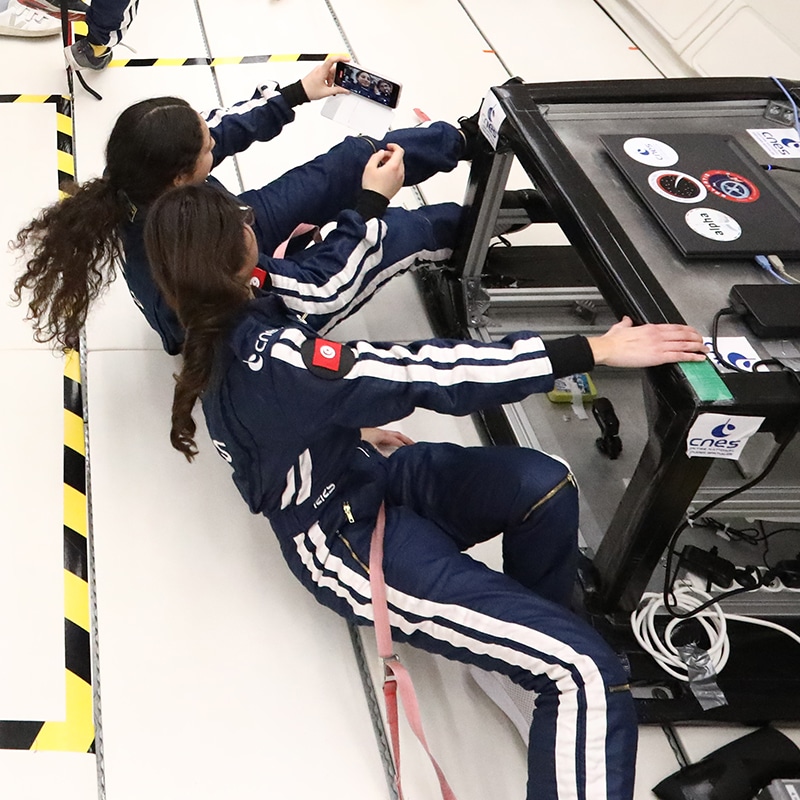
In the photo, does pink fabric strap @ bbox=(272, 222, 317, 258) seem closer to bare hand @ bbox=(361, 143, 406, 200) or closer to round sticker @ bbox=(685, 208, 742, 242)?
bare hand @ bbox=(361, 143, 406, 200)

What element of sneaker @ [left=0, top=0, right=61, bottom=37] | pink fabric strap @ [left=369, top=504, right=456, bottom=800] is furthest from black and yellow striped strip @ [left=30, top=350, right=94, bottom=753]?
sneaker @ [left=0, top=0, right=61, bottom=37]

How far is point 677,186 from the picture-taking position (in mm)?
1945

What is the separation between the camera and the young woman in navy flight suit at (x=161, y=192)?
1.97 m

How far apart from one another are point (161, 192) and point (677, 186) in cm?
110

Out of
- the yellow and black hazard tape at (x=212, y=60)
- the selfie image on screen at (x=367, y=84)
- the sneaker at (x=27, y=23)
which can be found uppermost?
the selfie image on screen at (x=367, y=84)

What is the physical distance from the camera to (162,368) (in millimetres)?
2506

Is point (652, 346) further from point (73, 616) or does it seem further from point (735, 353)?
point (73, 616)

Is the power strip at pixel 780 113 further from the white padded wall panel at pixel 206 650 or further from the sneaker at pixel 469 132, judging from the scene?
the white padded wall panel at pixel 206 650

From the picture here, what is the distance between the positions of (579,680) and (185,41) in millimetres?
3388

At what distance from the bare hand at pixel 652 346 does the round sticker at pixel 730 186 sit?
50 cm

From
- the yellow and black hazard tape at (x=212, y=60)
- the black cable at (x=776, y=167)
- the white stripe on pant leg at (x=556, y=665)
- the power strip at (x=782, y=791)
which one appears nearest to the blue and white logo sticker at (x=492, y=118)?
the black cable at (x=776, y=167)

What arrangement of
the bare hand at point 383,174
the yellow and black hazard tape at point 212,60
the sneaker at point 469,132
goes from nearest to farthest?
the bare hand at point 383,174 < the sneaker at point 469,132 < the yellow and black hazard tape at point 212,60

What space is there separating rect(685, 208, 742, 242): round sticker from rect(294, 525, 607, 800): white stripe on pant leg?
0.86 m

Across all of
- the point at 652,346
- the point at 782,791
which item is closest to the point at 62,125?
the point at 652,346
